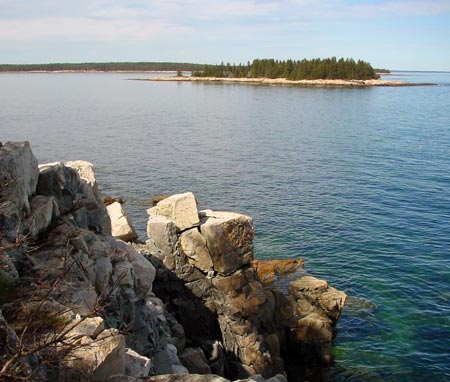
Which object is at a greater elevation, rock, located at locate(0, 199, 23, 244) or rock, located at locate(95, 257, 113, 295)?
rock, located at locate(0, 199, 23, 244)

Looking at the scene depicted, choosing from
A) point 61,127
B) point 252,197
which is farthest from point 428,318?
point 61,127

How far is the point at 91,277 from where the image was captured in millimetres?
18281

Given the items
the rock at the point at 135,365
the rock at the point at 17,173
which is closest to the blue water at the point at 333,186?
the rock at the point at 135,365

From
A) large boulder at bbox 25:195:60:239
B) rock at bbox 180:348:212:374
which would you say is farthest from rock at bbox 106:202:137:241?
large boulder at bbox 25:195:60:239

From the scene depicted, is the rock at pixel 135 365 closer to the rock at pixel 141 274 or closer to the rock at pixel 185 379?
the rock at pixel 185 379

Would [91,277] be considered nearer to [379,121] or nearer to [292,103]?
[379,121]

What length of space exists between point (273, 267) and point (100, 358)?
81.5 ft

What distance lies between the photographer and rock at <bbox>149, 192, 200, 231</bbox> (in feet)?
94.1

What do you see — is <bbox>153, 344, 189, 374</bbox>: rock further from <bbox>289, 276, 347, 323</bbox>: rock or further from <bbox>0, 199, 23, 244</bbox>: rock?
<bbox>289, 276, 347, 323</bbox>: rock

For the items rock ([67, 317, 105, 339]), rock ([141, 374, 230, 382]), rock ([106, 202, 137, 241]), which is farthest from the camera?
rock ([106, 202, 137, 241])

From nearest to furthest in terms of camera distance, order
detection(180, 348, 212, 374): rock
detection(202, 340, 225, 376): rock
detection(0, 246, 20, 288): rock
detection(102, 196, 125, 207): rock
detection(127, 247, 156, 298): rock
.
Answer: detection(0, 246, 20, 288): rock → detection(127, 247, 156, 298): rock → detection(180, 348, 212, 374): rock → detection(202, 340, 225, 376): rock → detection(102, 196, 125, 207): rock

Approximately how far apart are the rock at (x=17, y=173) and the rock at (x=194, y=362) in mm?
10191

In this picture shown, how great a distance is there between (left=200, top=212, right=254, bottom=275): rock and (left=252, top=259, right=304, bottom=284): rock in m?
7.63

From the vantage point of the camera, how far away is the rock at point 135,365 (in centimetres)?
1481
